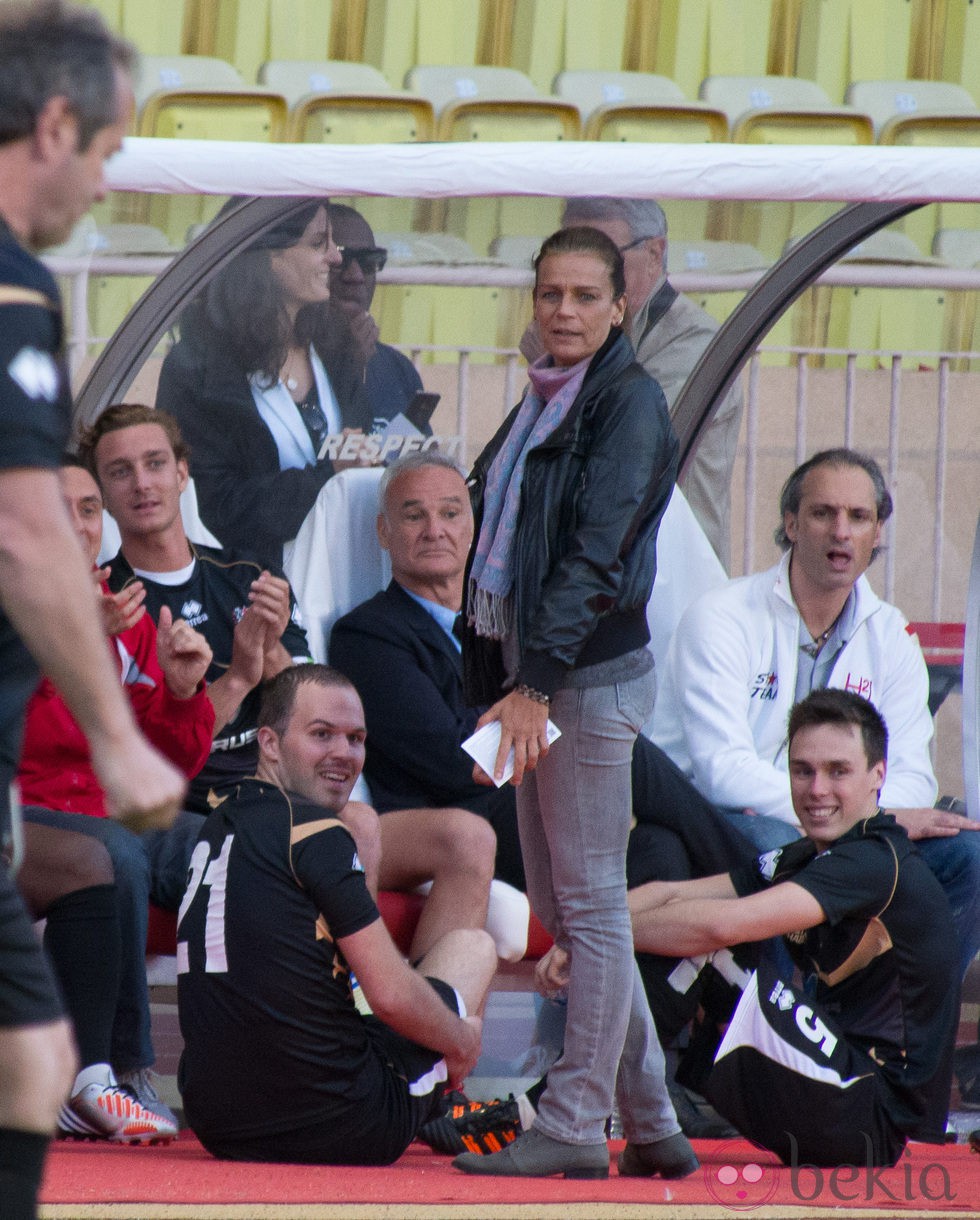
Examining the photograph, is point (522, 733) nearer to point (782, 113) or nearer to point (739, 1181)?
point (739, 1181)

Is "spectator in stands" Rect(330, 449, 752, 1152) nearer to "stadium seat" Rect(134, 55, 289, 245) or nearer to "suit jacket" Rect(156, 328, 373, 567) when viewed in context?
"suit jacket" Rect(156, 328, 373, 567)

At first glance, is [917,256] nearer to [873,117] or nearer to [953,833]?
[953,833]

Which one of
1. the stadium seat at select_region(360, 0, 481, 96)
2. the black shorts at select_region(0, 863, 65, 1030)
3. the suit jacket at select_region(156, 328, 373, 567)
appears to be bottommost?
the black shorts at select_region(0, 863, 65, 1030)

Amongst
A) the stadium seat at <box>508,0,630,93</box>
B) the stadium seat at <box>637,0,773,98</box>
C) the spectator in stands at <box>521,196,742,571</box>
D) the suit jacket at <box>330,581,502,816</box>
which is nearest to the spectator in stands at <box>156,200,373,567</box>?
the suit jacket at <box>330,581,502,816</box>

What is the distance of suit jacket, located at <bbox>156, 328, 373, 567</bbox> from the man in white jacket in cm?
106

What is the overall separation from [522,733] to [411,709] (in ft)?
4.28

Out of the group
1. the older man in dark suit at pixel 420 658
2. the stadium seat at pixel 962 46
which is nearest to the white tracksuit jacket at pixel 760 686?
the older man in dark suit at pixel 420 658

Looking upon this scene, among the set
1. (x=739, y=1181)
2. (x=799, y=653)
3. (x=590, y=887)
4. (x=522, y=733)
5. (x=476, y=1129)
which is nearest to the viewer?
(x=522, y=733)

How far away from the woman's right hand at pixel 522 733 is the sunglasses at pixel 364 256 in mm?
1972

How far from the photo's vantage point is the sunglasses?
455 centimetres

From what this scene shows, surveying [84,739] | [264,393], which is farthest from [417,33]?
[84,739]

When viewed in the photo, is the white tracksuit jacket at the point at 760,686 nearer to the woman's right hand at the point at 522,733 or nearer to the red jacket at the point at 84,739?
the red jacket at the point at 84,739

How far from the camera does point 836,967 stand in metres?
3.47

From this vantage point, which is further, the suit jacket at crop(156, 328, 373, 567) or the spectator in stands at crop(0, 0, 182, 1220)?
the suit jacket at crop(156, 328, 373, 567)
